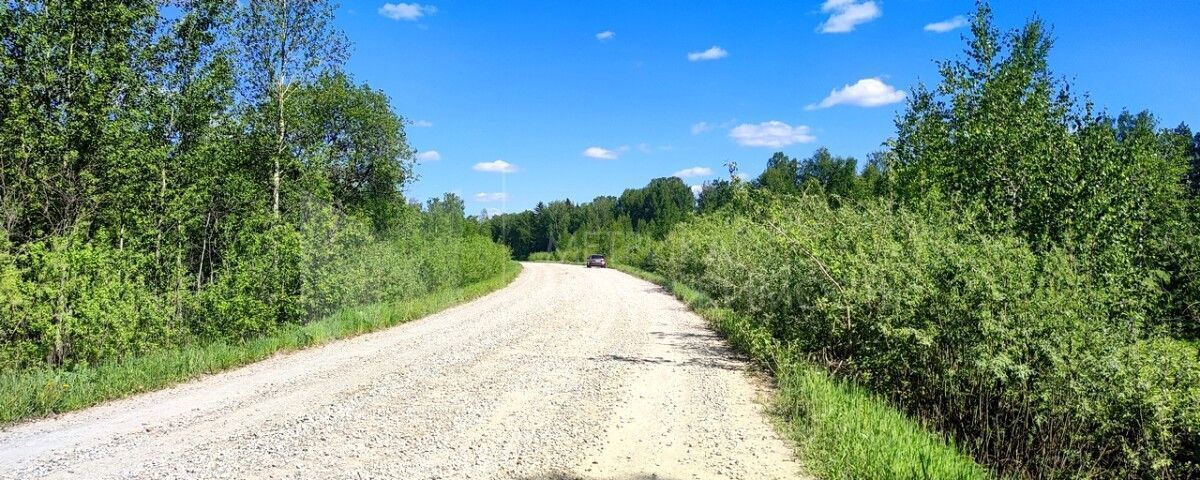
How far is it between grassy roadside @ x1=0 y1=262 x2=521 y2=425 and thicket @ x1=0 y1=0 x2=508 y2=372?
0.86 m

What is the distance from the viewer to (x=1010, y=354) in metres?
6.02

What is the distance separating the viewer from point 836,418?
614 cm

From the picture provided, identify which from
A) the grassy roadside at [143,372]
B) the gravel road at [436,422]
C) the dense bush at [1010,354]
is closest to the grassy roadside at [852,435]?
the gravel road at [436,422]

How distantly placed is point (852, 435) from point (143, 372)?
9382 millimetres

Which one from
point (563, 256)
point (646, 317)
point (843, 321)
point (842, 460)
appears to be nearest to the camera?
point (842, 460)

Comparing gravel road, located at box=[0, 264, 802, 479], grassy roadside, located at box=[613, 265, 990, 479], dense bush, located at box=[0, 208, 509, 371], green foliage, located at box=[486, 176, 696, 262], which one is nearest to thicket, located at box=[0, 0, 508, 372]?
dense bush, located at box=[0, 208, 509, 371]

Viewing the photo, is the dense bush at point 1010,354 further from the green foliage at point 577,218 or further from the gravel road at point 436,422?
the green foliage at point 577,218

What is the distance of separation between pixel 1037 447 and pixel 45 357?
13.8 meters

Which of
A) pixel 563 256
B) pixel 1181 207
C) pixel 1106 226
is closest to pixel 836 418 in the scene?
pixel 1106 226

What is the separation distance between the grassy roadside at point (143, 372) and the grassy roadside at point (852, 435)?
863 centimetres

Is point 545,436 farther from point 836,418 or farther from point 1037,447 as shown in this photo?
point 1037,447

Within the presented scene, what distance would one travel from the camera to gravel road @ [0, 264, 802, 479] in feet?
17.5

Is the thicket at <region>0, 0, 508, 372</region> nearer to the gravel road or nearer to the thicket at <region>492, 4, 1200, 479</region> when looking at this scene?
the gravel road

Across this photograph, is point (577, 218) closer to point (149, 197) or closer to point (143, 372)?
point (149, 197)
